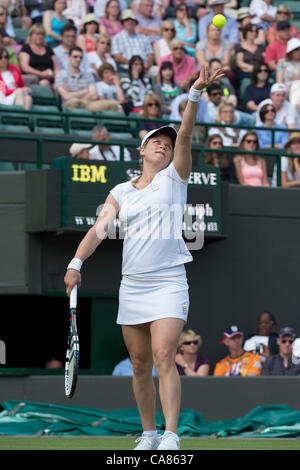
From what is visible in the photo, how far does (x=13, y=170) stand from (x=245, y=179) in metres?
3.10

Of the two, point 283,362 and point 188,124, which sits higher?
point 188,124

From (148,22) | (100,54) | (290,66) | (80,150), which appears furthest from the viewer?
(148,22)

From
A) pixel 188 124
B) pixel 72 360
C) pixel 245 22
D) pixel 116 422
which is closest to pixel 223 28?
pixel 245 22

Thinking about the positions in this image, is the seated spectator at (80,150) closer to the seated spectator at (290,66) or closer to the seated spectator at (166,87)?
the seated spectator at (166,87)

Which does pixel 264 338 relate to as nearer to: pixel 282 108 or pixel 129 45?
pixel 282 108

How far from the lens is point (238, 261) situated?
536 inches

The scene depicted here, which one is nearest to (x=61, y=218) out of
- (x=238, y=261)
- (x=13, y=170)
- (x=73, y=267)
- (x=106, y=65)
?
(x=13, y=170)

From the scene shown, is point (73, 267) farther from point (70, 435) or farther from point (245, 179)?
point (245, 179)

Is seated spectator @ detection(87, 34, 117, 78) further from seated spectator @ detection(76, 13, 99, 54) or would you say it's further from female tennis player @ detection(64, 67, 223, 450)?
female tennis player @ detection(64, 67, 223, 450)

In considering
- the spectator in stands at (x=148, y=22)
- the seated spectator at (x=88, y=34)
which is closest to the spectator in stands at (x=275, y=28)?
the spectator in stands at (x=148, y=22)

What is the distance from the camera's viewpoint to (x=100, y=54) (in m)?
15.9

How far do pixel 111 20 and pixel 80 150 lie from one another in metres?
4.79

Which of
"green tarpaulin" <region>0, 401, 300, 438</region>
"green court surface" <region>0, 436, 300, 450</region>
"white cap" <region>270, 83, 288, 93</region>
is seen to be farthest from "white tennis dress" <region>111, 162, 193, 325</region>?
"white cap" <region>270, 83, 288, 93</region>

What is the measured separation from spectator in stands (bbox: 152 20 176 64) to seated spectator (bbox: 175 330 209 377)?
5856mm
